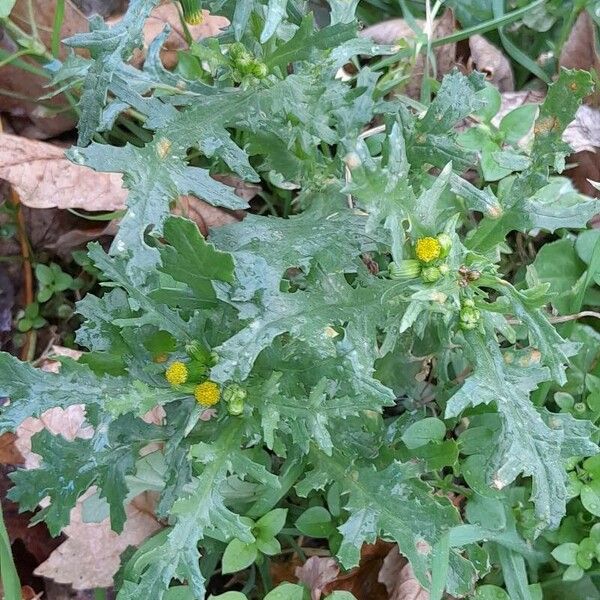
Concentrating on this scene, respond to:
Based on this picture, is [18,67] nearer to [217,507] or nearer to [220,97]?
[220,97]

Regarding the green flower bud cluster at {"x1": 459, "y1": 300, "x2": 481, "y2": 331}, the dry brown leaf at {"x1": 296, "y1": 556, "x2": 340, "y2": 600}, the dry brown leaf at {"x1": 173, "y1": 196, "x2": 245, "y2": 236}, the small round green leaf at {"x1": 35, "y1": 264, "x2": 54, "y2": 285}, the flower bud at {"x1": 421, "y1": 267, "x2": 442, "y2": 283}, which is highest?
the flower bud at {"x1": 421, "y1": 267, "x2": 442, "y2": 283}

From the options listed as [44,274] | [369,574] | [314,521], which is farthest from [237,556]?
[44,274]

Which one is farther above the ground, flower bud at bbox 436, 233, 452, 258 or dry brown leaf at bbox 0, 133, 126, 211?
flower bud at bbox 436, 233, 452, 258

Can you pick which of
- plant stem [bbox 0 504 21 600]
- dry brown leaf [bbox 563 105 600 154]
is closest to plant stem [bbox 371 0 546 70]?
dry brown leaf [bbox 563 105 600 154]

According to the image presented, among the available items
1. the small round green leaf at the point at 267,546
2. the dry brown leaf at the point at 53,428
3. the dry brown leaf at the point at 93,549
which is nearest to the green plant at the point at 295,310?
the small round green leaf at the point at 267,546

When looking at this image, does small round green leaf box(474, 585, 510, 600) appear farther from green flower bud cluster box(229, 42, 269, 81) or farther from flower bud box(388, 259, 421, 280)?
green flower bud cluster box(229, 42, 269, 81)

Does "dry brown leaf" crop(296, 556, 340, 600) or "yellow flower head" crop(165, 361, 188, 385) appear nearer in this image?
"yellow flower head" crop(165, 361, 188, 385)

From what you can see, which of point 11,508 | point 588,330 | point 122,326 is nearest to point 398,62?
point 588,330

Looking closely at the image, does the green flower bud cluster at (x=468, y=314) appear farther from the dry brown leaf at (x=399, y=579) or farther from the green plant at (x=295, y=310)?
the dry brown leaf at (x=399, y=579)
